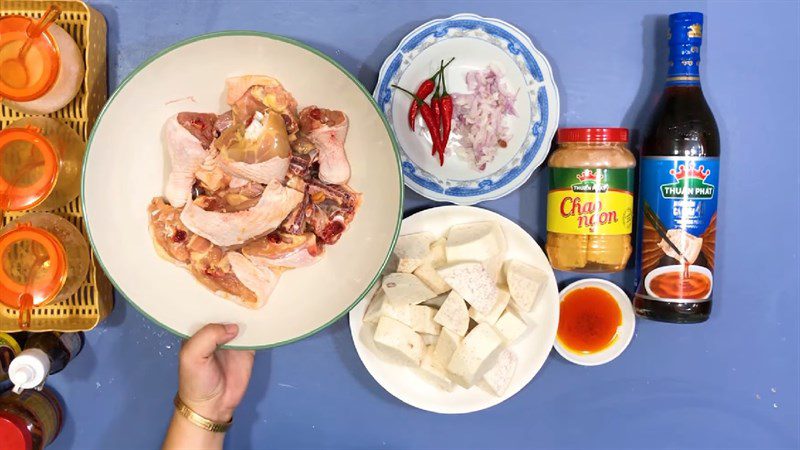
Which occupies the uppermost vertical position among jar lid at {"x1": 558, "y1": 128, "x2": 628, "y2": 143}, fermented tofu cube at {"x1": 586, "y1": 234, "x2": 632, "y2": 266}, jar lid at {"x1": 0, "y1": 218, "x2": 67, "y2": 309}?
jar lid at {"x1": 558, "y1": 128, "x2": 628, "y2": 143}

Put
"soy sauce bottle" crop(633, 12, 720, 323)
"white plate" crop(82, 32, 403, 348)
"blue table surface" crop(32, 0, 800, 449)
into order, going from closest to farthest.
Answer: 1. "white plate" crop(82, 32, 403, 348)
2. "soy sauce bottle" crop(633, 12, 720, 323)
3. "blue table surface" crop(32, 0, 800, 449)

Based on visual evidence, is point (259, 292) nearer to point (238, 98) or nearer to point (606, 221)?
point (238, 98)

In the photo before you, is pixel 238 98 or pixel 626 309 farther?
pixel 626 309

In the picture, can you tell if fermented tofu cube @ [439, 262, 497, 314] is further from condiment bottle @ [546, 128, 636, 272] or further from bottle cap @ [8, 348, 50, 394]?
bottle cap @ [8, 348, 50, 394]

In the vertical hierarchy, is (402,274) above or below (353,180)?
below

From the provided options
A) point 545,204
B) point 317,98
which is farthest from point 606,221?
point 317,98

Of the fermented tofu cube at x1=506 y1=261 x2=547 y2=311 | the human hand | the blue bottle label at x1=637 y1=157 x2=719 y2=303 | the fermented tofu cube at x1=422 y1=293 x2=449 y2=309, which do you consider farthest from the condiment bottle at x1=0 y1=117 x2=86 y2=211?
the blue bottle label at x1=637 y1=157 x2=719 y2=303
